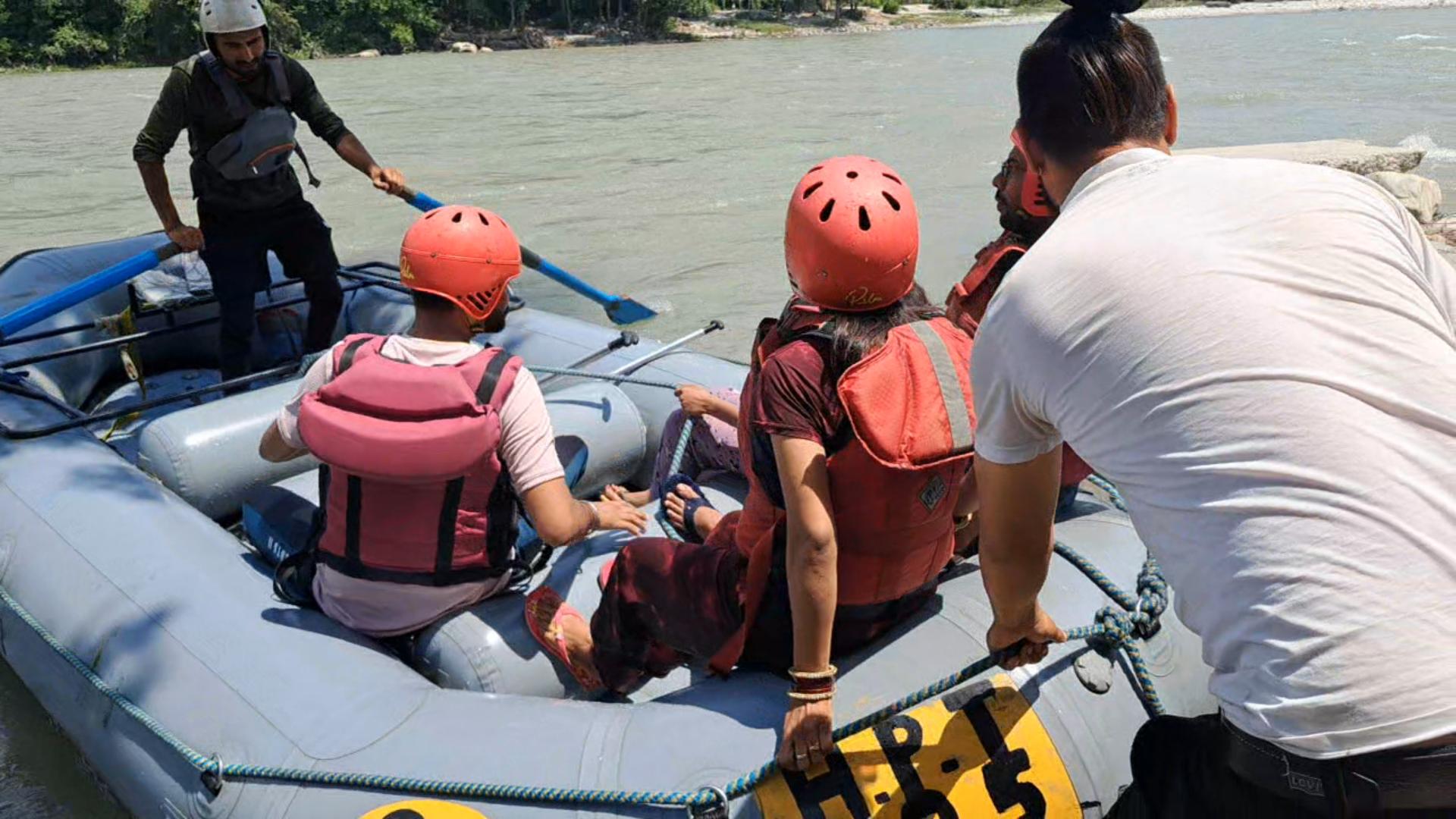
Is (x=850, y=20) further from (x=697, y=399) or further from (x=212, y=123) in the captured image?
(x=697, y=399)

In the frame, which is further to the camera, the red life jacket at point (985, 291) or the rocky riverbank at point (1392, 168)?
the rocky riverbank at point (1392, 168)

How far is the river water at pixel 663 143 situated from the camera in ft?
28.6

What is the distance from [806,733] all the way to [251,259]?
3.30m

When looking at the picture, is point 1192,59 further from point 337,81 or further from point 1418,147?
point 337,81

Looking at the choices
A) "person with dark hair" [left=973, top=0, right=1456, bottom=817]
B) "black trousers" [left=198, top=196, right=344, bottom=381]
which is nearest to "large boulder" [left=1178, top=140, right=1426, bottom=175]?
"black trousers" [left=198, top=196, right=344, bottom=381]

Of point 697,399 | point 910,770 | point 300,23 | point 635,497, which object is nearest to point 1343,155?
point 635,497

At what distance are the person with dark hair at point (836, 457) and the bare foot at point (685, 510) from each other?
2.06 ft

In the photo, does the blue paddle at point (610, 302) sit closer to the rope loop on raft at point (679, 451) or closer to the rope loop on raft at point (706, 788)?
the rope loop on raft at point (679, 451)

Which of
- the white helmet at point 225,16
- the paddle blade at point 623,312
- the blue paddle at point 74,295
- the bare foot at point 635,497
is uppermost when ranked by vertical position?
the white helmet at point 225,16

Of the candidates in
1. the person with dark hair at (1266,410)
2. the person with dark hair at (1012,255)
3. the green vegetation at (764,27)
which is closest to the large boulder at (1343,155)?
the person with dark hair at (1012,255)

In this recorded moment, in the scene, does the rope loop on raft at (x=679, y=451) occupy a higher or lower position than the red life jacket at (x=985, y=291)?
lower

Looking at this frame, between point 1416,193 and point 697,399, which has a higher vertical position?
point 697,399

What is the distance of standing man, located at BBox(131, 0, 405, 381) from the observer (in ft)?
13.2

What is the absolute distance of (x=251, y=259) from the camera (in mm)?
4348
